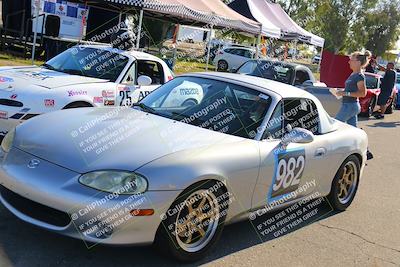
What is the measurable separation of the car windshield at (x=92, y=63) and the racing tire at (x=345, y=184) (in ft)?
11.6

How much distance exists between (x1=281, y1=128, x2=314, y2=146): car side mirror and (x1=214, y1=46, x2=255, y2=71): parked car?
23354mm

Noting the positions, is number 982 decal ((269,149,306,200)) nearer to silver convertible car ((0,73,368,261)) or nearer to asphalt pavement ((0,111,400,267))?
silver convertible car ((0,73,368,261))

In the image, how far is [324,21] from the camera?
180 ft

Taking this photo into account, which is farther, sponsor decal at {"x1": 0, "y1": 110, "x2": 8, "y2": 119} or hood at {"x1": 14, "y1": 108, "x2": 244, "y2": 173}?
sponsor decal at {"x1": 0, "y1": 110, "x2": 8, "y2": 119}

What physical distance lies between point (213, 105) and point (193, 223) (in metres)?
1.29

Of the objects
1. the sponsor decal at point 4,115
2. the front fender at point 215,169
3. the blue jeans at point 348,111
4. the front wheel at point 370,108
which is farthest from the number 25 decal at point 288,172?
the front wheel at point 370,108

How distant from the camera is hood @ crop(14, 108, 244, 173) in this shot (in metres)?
3.58

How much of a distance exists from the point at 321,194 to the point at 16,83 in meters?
4.03

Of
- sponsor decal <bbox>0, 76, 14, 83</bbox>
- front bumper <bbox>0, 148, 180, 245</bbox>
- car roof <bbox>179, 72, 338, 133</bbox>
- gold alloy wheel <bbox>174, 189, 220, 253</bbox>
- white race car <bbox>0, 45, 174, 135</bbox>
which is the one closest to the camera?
front bumper <bbox>0, 148, 180, 245</bbox>

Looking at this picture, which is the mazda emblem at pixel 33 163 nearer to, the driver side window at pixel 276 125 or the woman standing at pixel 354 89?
the driver side window at pixel 276 125

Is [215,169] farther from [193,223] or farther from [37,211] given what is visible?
[37,211]

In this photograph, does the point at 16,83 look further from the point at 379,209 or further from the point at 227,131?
the point at 379,209

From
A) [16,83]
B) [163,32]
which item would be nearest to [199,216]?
[16,83]

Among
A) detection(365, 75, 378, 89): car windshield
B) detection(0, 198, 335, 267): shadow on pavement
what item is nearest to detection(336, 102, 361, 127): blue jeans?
detection(0, 198, 335, 267): shadow on pavement
